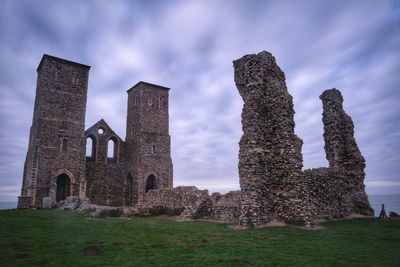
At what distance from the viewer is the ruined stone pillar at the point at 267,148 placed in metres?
13.9

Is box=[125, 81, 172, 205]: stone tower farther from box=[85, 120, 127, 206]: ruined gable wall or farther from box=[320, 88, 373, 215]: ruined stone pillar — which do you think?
box=[320, 88, 373, 215]: ruined stone pillar

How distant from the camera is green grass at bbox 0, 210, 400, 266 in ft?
23.2

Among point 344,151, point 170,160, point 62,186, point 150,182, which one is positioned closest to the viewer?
point 344,151

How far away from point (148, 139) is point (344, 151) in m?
26.9

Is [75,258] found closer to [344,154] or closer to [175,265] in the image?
[175,265]

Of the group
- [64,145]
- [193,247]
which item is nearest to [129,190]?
[64,145]

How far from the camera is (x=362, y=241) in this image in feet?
31.6

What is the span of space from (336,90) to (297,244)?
573 inches

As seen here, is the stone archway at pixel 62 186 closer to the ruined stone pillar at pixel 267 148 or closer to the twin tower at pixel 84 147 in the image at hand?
the twin tower at pixel 84 147

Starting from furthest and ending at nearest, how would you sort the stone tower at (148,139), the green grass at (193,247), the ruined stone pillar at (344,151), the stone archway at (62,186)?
1. the stone tower at (148,139)
2. the stone archway at (62,186)
3. the ruined stone pillar at (344,151)
4. the green grass at (193,247)

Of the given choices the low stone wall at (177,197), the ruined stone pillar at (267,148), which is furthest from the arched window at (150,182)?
the ruined stone pillar at (267,148)

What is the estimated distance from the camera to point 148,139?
41.6 meters

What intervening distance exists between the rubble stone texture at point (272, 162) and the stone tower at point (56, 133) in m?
24.1

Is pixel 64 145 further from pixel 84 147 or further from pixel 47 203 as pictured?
pixel 47 203
